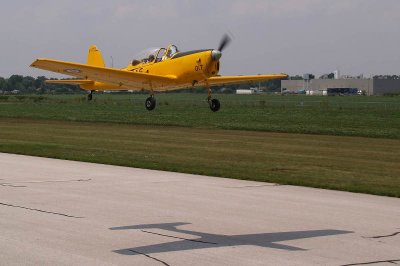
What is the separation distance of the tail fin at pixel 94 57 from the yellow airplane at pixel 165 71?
13.3 metres

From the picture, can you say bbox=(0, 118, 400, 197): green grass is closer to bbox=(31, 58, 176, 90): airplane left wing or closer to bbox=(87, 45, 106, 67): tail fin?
bbox=(31, 58, 176, 90): airplane left wing

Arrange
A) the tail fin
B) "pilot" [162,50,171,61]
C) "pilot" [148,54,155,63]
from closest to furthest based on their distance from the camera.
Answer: "pilot" [162,50,171,61] < "pilot" [148,54,155,63] < the tail fin

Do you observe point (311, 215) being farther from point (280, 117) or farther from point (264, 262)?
point (280, 117)

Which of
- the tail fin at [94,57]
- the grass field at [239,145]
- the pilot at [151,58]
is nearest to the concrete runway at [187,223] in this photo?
the grass field at [239,145]

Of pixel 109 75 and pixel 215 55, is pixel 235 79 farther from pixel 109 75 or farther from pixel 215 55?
pixel 109 75

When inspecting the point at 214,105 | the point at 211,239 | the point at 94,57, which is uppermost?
the point at 94,57

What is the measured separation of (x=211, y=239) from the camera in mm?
11000

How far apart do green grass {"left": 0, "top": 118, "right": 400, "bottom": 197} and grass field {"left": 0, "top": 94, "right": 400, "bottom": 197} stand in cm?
3

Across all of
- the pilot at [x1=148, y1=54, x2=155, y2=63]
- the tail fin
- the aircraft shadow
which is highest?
the tail fin

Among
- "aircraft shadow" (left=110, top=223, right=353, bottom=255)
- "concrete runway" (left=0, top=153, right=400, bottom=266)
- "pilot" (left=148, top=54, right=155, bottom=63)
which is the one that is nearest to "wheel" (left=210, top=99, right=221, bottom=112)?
"pilot" (left=148, top=54, right=155, bottom=63)

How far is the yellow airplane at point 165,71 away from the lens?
28.0m

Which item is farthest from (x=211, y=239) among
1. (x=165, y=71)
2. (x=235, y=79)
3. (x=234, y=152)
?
(x=235, y=79)

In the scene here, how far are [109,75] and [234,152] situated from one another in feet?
19.6

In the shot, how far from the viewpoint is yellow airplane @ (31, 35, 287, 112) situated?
28013 mm
